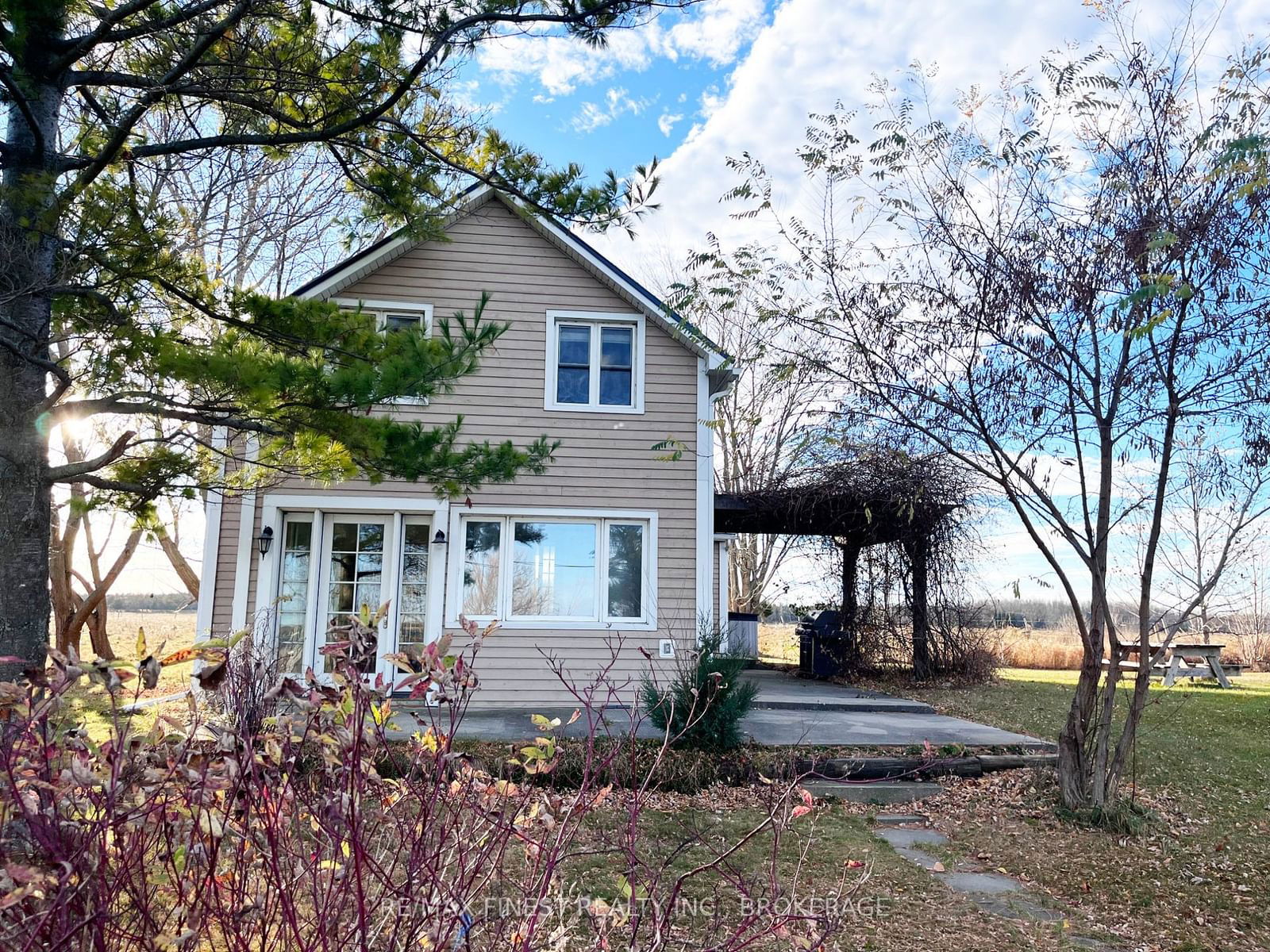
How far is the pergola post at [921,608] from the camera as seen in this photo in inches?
515

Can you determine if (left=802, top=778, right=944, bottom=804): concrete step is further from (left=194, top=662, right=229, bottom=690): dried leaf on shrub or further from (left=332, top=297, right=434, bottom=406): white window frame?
(left=332, top=297, right=434, bottom=406): white window frame

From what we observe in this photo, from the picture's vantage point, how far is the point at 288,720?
1832mm

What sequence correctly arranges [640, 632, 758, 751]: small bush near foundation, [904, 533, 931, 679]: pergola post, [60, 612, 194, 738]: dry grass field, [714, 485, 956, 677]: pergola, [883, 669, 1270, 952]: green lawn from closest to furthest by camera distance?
1. [60, 612, 194, 738]: dry grass field
2. [883, 669, 1270, 952]: green lawn
3. [640, 632, 758, 751]: small bush near foundation
4. [714, 485, 956, 677]: pergola
5. [904, 533, 931, 679]: pergola post

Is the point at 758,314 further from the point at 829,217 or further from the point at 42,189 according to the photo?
the point at 42,189

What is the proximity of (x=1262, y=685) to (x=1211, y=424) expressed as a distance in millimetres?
12187

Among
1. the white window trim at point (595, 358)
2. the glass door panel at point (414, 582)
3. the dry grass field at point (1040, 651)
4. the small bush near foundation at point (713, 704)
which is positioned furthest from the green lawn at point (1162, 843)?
the dry grass field at point (1040, 651)

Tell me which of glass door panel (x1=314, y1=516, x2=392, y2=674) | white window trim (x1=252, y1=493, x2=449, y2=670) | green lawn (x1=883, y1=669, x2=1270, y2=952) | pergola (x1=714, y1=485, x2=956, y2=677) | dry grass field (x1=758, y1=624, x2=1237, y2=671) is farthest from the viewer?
dry grass field (x1=758, y1=624, x2=1237, y2=671)

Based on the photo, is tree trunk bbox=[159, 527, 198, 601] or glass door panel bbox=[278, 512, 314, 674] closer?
glass door panel bbox=[278, 512, 314, 674]

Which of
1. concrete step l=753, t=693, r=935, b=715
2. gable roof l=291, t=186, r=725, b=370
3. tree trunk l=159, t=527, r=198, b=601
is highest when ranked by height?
gable roof l=291, t=186, r=725, b=370

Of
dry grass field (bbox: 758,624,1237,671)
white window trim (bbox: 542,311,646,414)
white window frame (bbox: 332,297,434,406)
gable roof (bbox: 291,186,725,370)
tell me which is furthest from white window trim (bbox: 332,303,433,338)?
dry grass field (bbox: 758,624,1237,671)

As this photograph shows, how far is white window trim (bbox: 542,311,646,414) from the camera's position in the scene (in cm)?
980

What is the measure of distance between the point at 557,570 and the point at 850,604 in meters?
6.60

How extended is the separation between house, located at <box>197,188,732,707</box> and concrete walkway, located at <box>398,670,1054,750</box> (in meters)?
1.17

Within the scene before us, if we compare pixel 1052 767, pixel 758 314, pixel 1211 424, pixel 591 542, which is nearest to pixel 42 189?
pixel 758 314
